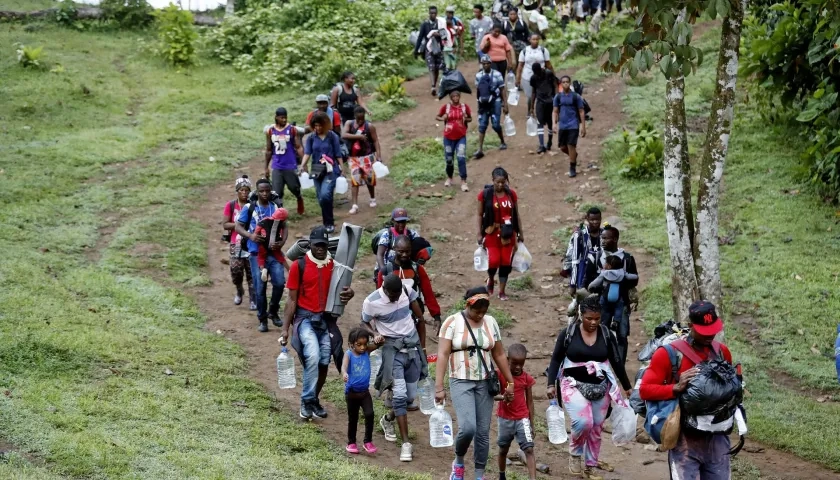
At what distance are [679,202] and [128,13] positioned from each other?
70.9 ft

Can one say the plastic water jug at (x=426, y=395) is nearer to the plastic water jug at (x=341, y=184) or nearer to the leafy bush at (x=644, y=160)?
the plastic water jug at (x=341, y=184)

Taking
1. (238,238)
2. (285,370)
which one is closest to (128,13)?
(238,238)

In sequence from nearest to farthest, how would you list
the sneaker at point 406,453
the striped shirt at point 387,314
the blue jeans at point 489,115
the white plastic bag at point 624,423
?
the white plastic bag at point 624,423
the sneaker at point 406,453
the striped shirt at point 387,314
the blue jeans at point 489,115

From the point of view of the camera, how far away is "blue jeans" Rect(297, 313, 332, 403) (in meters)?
9.49

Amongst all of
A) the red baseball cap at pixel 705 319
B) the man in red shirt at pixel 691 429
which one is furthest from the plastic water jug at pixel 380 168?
the red baseball cap at pixel 705 319

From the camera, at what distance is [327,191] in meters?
15.2

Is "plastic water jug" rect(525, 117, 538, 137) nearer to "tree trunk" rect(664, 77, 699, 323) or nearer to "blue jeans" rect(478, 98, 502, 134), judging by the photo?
"blue jeans" rect(478, 98, 502, 134)

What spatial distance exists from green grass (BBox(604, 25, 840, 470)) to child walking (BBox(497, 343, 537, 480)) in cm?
267

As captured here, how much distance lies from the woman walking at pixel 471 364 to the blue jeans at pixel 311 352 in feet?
5.86

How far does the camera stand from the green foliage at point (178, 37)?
25.8 metres

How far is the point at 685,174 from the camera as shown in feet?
35.5

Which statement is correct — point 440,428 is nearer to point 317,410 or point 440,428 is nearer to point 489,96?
point 317,410

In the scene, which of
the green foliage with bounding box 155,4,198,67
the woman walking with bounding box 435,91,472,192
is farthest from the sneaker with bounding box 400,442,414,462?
the green foliage with bounding box 155,4,198,67

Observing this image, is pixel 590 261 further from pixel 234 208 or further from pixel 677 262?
pixel 234 208
